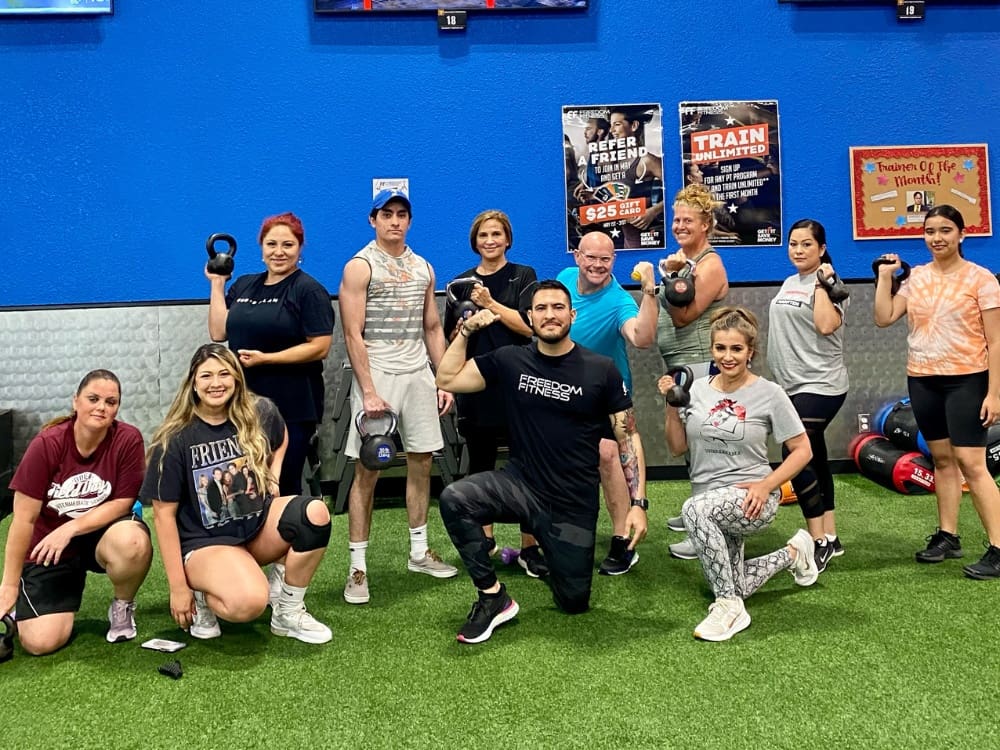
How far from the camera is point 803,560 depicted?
3.06 meters

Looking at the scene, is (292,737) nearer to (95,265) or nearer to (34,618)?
(34,618)

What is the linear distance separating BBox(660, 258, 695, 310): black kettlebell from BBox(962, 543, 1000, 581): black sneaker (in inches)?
59.4

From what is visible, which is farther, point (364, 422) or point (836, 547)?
point (836, 547)

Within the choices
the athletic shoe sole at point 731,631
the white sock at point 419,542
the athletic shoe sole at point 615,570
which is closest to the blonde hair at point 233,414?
the white sock at point 419,542

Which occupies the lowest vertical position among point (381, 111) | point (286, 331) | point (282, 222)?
point (286, 331)

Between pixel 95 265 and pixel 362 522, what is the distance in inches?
Answer: 110

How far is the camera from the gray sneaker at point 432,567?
338cm

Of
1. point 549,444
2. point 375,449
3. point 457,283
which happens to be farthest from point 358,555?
point 457,283

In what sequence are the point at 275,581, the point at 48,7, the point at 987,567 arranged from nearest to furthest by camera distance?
the point at 275,581 → the point at 987,567 → the point at 48,7

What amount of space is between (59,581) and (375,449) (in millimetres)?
Result: 1150

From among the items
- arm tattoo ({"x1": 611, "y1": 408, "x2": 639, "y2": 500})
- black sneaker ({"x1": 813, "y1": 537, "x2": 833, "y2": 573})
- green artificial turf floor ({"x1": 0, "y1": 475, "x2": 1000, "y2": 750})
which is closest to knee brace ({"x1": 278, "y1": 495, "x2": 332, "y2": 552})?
green artificial turf floor ({"x1": 0, "y1": 475, "x2": 1000, "y2": 750})

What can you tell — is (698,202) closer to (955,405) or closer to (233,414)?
(955,405)

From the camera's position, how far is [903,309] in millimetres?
3531

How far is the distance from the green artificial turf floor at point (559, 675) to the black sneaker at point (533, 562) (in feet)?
0.41
